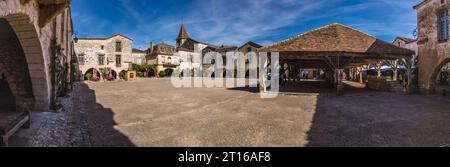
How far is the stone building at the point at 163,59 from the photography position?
1597 inches

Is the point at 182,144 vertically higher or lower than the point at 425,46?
lower

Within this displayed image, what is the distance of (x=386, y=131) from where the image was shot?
4.95 metres

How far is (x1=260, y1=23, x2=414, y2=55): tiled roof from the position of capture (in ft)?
40.3

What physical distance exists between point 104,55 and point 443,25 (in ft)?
116

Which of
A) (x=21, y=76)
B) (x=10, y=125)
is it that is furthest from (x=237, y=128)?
(x=21, y=76)

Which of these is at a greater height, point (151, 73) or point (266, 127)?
point (151, 73)

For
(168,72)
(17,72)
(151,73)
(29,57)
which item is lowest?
(17,72)

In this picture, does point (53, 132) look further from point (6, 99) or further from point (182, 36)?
point (182, 36)

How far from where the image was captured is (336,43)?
1282 centimetres
